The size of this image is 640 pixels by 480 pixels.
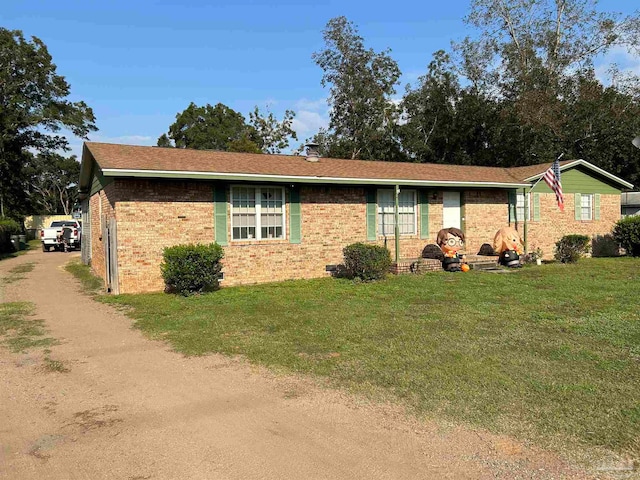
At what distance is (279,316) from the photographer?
8.55 m

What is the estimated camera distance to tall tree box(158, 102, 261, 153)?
56656 millimetres

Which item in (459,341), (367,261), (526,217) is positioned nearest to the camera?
(459,341)

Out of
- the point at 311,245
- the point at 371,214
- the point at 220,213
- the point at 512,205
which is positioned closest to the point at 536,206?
the point at 512,205

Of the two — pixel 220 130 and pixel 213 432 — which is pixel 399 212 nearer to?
pixel 213 432

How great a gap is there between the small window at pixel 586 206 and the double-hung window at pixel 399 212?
8.26 metres

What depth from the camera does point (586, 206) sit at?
63.7 feet

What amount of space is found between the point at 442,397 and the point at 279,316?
431 cm

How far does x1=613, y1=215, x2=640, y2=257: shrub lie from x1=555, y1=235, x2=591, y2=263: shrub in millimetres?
2659

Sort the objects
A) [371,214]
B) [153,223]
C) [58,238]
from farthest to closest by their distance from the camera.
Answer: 1. [58,238]
2. [371,214]
3. [153,223]

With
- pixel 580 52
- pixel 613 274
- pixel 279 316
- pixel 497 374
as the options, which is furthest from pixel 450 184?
pixel 580 52

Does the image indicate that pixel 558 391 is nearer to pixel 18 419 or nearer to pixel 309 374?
pixel 309 374

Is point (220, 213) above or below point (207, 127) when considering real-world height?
below

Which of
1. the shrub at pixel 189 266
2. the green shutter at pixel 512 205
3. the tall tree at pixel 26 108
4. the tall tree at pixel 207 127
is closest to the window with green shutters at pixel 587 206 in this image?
the green shutter at pixel 512 205

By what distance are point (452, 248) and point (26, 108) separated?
34929mm
